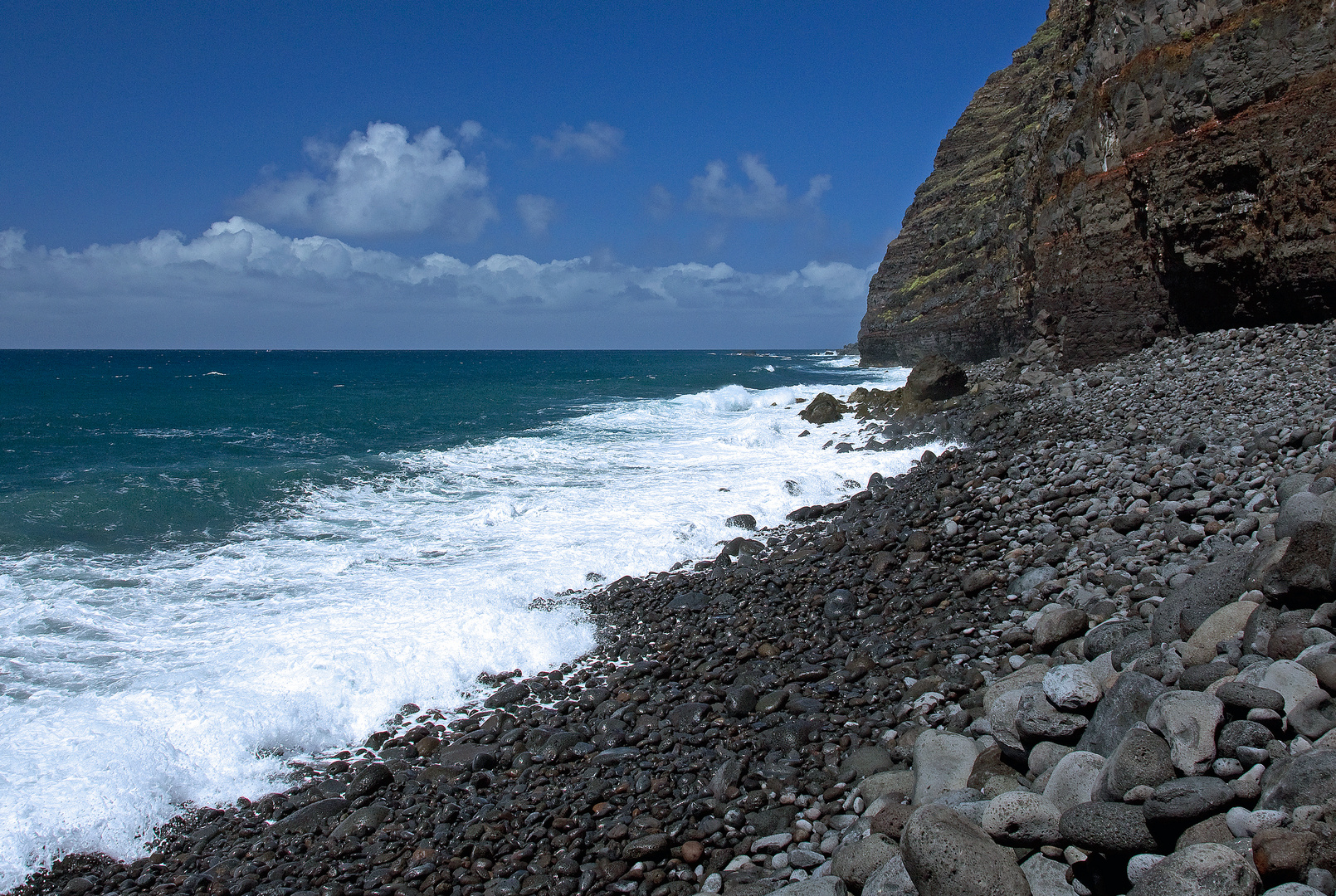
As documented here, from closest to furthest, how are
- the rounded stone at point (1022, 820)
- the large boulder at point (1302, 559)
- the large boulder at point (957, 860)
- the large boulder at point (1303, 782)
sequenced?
the large boulder at point (1303, 782) → the large boulder at point (957, 860) → the rounded stone at point (1022, 820) → the large boulder at point (1302, 559)

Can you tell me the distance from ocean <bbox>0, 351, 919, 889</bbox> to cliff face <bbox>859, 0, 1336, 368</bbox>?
289 inches

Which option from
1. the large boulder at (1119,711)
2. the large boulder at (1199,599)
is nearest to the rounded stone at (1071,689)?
the large boulder at (1119,711)

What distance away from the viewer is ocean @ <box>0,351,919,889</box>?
22.0 ft

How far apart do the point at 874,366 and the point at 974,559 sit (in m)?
52.1

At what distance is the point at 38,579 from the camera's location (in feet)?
36.5

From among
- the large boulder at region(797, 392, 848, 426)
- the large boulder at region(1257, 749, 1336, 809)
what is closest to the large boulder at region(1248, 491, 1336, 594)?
the large boulder at region(1257, 749, 1336, 809)

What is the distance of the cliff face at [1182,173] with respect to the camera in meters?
13.9

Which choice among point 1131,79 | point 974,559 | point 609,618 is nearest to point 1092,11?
point 1131,79

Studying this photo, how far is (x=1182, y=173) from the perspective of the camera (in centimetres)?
1596

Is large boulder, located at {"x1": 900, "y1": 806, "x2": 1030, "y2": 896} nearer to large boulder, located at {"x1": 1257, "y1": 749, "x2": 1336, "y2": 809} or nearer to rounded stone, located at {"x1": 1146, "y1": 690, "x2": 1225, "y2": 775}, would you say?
rounded stone, located at {"x1": 1146, "y1": 690, "x2": 1225, "y2": 775}

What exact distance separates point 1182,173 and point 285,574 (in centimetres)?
1907

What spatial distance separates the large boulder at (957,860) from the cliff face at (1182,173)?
15.5 m

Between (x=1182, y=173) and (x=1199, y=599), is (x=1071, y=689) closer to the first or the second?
(x=1199, y=599)

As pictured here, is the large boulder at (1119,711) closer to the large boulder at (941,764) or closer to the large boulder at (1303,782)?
the large boulder at (941,764)
